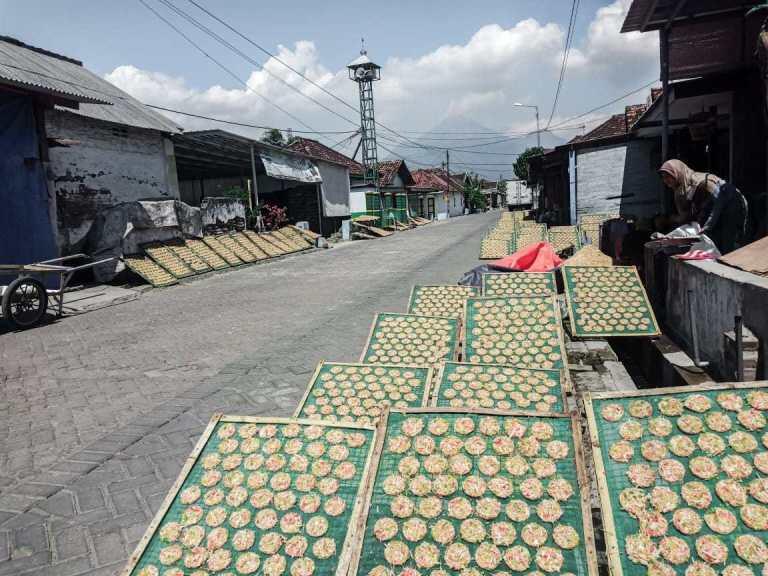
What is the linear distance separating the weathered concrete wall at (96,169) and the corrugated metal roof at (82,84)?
33 centimetres

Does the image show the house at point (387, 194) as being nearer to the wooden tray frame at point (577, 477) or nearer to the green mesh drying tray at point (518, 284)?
the green mesh drying tray at point (518, 284)

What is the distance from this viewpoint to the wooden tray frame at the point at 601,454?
1.83 m

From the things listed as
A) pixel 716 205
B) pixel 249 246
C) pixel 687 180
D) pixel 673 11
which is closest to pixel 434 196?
pixel 249 246

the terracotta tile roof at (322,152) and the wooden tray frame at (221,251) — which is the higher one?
the terracotta tile roof at (322,152)

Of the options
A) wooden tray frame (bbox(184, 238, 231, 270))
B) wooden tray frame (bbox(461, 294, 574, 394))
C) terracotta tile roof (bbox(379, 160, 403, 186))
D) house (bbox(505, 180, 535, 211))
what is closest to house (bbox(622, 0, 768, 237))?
wooden tray frame (bbox(461, 294, 574, 394))

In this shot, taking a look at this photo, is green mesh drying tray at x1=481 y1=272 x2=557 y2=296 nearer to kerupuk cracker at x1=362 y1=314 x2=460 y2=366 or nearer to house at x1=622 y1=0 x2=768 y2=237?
kerupuk cracker at x1=362 y1=314 x2=460 y2=366

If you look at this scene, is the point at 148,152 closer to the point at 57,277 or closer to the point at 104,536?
the point at 57,277

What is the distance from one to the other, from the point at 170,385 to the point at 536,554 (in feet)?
15.5

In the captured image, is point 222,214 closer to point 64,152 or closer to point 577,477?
point 64,152

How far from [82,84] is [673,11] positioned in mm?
15682

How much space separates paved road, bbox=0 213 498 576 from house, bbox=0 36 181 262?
9.66ft

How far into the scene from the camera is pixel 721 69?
332 inches

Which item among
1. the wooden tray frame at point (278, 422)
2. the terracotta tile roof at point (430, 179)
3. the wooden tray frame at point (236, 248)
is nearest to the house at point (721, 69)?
the wooden tray frame at point (278, 422)

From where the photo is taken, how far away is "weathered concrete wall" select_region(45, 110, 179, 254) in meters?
12.2
